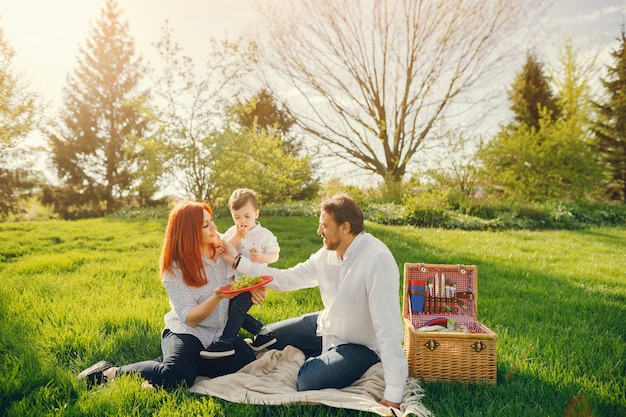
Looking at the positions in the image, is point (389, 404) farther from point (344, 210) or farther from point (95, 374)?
point (95, 374)

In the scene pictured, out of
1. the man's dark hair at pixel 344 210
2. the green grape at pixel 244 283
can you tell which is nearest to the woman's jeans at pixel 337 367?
the green grape at pixel 244 283

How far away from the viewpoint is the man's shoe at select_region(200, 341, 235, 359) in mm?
3145

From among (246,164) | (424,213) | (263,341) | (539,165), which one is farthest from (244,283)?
(539,165)

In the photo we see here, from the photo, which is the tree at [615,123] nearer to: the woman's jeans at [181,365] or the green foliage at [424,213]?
the green foliage at [424,213]

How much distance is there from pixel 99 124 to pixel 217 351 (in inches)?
937

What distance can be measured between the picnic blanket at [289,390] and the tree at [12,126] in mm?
9551

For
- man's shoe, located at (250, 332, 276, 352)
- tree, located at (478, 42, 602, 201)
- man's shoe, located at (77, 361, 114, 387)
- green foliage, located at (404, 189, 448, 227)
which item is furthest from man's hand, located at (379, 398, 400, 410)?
tree, located at (478, 42, 602, 201)

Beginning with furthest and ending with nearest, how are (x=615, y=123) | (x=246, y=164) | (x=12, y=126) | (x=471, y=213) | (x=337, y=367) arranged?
(x=615, y=123) < (x=12, y=126) < (x=246, y=164) < (x=471, y=213) < (x=337, y=367)

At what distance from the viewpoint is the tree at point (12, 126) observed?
10.8 meters

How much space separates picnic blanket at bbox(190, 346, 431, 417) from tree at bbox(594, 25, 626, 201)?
21671 millimetres

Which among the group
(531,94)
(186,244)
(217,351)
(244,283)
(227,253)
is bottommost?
(217,351)

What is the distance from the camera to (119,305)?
15.4 feet

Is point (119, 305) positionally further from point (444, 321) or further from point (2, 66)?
point (2, 66)

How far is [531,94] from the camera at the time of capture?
23516 millimetres
